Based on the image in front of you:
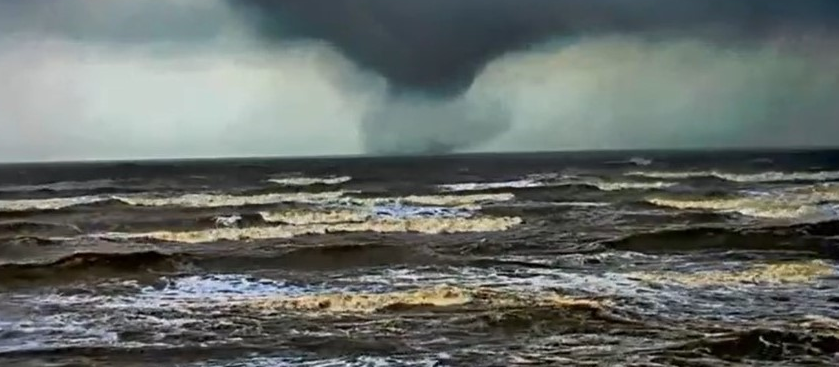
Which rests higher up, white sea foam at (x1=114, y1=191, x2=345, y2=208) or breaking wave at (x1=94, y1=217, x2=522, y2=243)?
white sea foam at (x1=114, y1=191, x2=345, y2=208)

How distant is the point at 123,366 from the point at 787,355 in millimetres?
6698

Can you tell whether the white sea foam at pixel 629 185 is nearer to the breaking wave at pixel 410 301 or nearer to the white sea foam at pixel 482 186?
the white sea foam at pixel 482 186

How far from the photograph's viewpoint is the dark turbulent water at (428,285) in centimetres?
969

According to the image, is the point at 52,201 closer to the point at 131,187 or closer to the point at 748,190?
the point at 131,187

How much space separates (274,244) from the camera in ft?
66.8

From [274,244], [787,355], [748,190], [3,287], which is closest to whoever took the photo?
[787,355]

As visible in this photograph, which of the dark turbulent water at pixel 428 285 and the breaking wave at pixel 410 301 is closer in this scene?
the dark turbulent water at pixel 428 285

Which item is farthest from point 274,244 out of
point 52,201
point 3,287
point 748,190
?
point 748,190

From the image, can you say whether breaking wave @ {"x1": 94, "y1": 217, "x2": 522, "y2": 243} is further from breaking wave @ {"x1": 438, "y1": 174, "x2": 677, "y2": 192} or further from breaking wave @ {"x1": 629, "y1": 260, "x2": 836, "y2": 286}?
breaking wave @ {"x1": 438, "y1": 174, "x2": 677, "y2": 192}

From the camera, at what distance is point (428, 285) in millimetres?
13828

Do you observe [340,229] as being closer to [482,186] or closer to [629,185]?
[482,186]

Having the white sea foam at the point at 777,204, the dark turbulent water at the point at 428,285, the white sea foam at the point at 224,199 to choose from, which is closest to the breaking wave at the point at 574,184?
the white sea foam at the point at 777,204


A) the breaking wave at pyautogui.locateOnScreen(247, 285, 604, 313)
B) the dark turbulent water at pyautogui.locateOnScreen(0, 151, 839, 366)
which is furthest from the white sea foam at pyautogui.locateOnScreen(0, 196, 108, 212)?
the breaking wave at pyautogui.locateOnScreen(247, 285, 604, 313)

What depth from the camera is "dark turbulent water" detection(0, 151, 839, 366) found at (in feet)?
31.8
